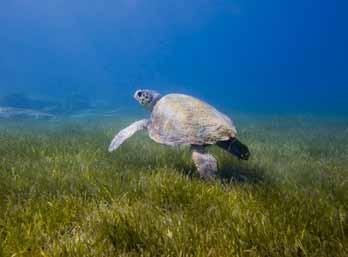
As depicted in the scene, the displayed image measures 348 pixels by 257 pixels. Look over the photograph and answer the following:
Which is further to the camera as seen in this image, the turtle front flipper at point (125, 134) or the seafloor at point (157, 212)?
the turtle front flipper at point (125, 134)

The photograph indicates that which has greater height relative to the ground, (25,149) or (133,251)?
(25,149)

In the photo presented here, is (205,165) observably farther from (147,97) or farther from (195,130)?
(147,97)

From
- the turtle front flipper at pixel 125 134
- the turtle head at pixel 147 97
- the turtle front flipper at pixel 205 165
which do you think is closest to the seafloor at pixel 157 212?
the turtle front flipper at pixel 205 165

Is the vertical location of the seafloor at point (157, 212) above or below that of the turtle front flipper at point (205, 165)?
below

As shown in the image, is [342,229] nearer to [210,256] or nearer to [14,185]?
[210,256]

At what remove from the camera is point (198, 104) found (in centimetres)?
721

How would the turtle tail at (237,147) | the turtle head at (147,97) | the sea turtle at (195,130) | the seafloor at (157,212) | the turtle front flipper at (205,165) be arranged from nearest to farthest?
1. the seafloor at (157,212)
2. the turtle front flipper at (205,165)
3. the sea turtle at (195,130)
4. the turtle tail at (237,147)
5. the turtle head at (147,97)

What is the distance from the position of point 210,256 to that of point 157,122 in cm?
425


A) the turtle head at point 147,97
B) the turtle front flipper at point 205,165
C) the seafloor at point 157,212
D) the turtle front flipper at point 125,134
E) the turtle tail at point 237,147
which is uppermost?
the turtle head at point 147,97

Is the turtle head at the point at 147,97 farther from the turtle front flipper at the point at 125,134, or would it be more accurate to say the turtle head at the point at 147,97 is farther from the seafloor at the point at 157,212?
the seafloor at the point at 157,212

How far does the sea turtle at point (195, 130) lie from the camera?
6230 millimetres

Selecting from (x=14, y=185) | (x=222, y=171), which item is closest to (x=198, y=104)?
(x=222, y=171)

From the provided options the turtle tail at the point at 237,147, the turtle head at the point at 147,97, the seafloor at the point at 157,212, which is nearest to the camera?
the seafloor at the point at 157,212

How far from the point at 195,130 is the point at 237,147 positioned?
81cm
